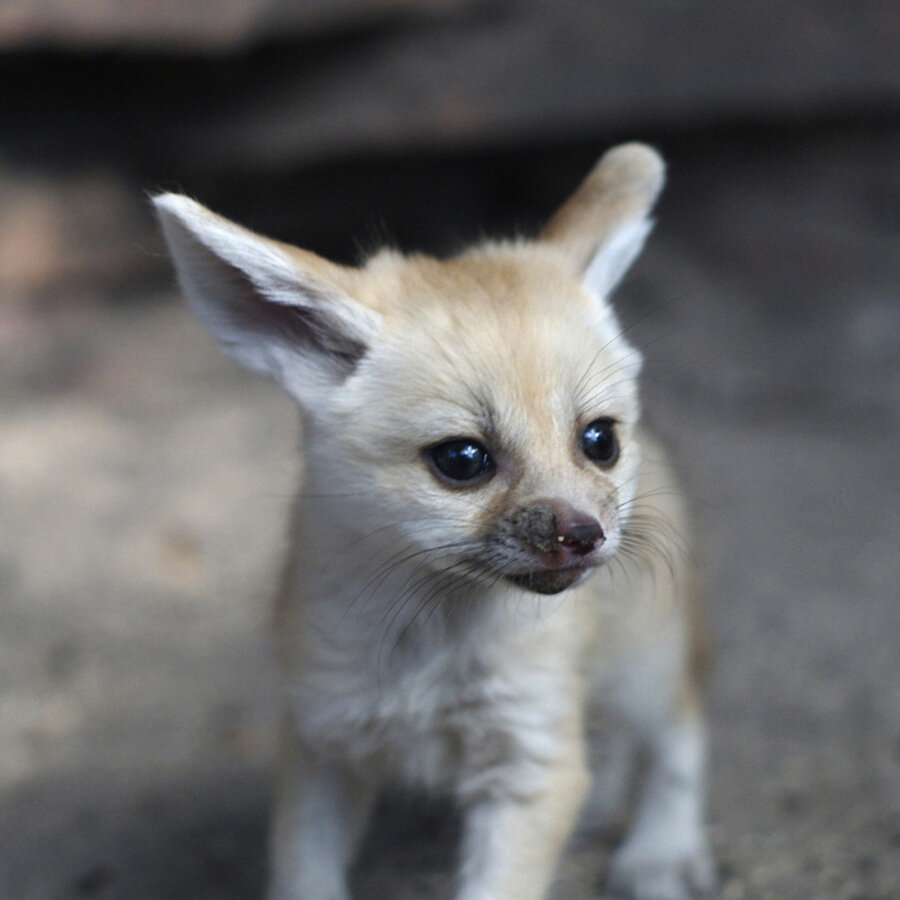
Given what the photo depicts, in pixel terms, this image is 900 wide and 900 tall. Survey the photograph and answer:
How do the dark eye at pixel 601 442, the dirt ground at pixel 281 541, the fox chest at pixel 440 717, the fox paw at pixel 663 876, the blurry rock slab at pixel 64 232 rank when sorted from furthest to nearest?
the blurry rock slab at pixel 64 232 → the dirt ground at pixel 281 541 → the fox paw at pixel 663 876 → the fox chest at pixel 440 717 → the dark eye at pixel 601 442

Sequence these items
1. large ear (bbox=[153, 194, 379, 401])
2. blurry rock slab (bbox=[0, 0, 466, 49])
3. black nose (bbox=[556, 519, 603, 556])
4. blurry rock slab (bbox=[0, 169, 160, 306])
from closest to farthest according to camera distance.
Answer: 1. black nose (bbox=[556, 519, 603, 556])
2. large ear (bbox=[153, 194, 379, 401])
3. blurry rock slab (bbox=[0, 0, 466, 49])
4. blurry rock slab (bbox=[0, 169, 160, 306])

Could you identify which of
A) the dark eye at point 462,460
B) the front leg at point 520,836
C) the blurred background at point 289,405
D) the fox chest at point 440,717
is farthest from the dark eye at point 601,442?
the blurred background at point 289,405

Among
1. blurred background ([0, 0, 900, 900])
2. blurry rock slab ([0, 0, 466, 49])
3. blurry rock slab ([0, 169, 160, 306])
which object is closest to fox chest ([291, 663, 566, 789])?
blurred background ([0, 0, 900, 900])

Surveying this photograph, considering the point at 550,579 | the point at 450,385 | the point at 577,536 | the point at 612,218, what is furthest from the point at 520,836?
the point at 612,218

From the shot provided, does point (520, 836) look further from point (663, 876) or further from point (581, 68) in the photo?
point (581, 68)

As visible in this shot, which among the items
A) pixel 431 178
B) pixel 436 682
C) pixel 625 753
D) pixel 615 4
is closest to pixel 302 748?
pixel 436 682

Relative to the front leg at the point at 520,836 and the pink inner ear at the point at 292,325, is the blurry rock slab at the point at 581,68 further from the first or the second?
the front leg at the point at 520,836

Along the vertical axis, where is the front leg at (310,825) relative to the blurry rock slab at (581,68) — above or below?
below

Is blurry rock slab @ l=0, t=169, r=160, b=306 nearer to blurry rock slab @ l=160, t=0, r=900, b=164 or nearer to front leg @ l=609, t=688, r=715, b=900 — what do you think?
blurry rock slab @ l=160, t=0, r=900, b=164
